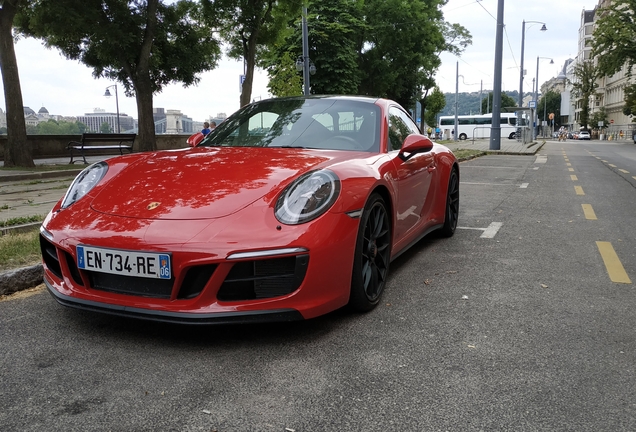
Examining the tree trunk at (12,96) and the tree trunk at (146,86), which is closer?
the tree trunk at (12,96)

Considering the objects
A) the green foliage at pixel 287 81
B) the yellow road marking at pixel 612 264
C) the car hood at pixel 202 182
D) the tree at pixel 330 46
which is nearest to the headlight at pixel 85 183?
the car hood at pixel 202 182

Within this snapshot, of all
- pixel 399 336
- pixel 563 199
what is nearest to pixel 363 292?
pixel 399 336

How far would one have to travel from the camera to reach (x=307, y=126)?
4027 millimetres

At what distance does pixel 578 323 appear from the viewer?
10.3 ft

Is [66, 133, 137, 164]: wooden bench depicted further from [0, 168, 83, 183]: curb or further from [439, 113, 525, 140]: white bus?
[439, 113, 525, 140]: white bus

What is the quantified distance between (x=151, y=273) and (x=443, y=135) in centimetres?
6918

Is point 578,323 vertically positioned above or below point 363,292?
below

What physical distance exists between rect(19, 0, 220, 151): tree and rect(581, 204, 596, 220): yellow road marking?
39.8ft

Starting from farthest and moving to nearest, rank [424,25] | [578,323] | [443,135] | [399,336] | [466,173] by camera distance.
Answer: [443,135] → [424,25] → [466,173] → [578,323] → [399,336]

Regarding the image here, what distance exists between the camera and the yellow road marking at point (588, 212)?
680cm

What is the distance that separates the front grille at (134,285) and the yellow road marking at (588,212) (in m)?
5.57

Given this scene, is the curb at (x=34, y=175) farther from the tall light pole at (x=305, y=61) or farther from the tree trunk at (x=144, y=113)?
the tall light pole at (x=305, y=61)

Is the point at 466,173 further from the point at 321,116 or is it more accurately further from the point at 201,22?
the point at 201,22

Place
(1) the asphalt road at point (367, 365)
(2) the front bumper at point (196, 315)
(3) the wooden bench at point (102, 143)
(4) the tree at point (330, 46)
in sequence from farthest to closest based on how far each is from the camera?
(4) the tree at point (330, 46) < (3) the wooden bench at point (102, 143) < (2) the front bumper at point (196, 315) < (1) the asphalt road at point (367, 365)
